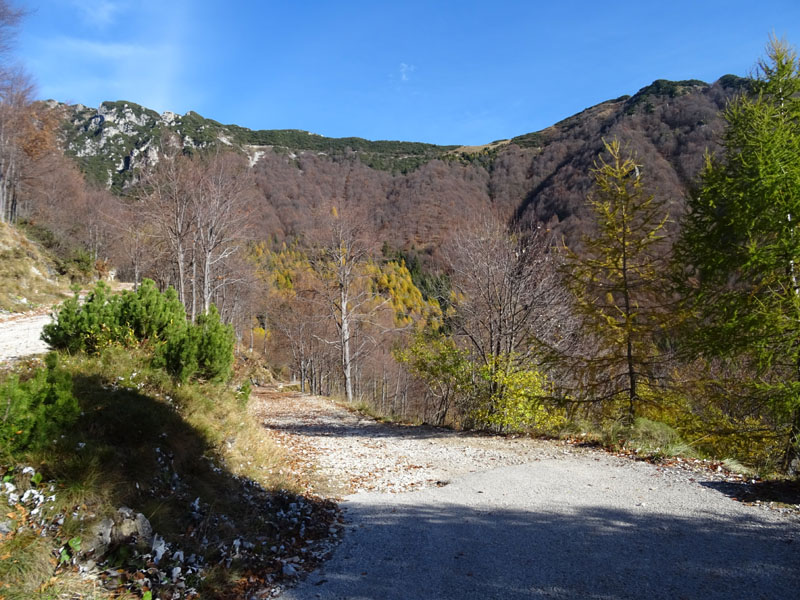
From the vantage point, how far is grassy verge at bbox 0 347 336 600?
3447 mm

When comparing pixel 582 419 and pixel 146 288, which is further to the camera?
pixel 582 419

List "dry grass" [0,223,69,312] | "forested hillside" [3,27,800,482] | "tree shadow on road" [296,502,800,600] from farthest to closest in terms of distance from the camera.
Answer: "dry grass" [0,223,69,312] < "forested hillside" [3,27,800,482] < "tree shadow on road" [296,502,800,600]

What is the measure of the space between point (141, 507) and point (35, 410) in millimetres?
1295

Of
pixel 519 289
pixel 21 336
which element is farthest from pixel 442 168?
pixel 21 336

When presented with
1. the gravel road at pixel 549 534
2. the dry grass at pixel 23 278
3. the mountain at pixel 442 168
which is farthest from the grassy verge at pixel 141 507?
the dry grass at pixel 23 278

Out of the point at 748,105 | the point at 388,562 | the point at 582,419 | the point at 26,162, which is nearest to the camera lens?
the point at 388,562

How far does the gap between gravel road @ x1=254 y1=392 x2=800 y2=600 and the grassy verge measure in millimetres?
674

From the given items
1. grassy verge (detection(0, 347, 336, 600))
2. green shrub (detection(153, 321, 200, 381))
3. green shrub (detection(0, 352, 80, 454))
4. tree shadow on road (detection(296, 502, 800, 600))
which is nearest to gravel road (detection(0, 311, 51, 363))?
green shrub (detection(153, 321, 200, 381))

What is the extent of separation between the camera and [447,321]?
1527cm

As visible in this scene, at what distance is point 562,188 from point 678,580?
55377 millimetres

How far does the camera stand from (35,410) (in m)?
4.06

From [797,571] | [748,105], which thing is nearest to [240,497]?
A: [797,571]

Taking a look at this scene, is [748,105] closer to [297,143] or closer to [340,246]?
[340,246]

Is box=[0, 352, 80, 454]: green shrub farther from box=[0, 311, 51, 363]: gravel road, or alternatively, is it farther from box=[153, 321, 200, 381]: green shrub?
box=[0, 311, 51, 363]: gravel road
